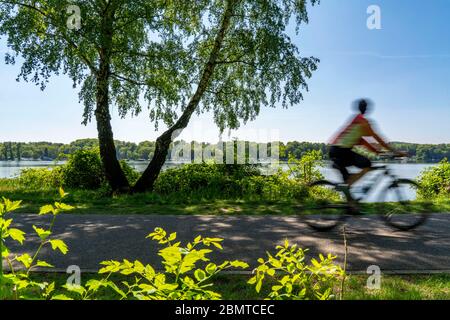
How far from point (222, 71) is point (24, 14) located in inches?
292

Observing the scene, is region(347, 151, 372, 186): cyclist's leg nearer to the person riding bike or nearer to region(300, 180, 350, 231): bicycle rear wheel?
the person riding bike

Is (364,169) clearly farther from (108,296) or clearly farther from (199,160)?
(199,160)

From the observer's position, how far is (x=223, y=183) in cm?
1407

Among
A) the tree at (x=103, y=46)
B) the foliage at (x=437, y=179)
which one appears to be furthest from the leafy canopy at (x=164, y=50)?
the foliage at (x=437, y=179)

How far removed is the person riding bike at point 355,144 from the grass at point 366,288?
2.64 meters

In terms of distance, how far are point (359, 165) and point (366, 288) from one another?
3.21 metres

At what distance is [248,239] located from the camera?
668cm

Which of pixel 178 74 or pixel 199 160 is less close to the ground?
pixel 178 74

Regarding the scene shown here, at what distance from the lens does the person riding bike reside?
22.4 ft

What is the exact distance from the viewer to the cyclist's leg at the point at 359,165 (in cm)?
706

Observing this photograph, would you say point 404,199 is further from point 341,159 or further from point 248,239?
point 248,239

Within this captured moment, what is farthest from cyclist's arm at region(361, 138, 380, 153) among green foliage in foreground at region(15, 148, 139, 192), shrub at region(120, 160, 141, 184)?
shrub at region(120, 160, 141, 184)

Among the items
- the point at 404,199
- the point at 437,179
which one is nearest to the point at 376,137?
the point at 404,199
